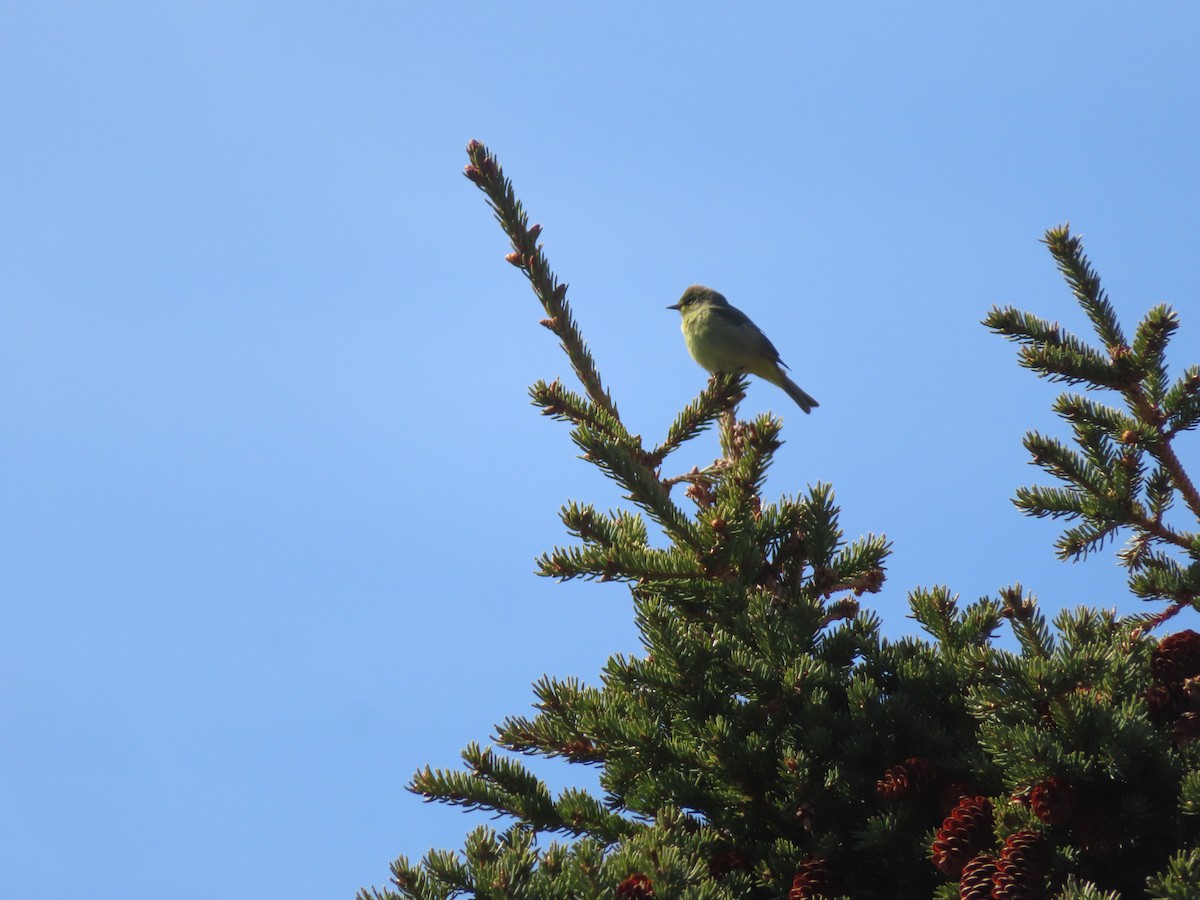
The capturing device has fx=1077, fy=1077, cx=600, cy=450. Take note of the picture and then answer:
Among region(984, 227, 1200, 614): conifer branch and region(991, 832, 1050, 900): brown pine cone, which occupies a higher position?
region(984, 227, 1200, 614): conifer branch

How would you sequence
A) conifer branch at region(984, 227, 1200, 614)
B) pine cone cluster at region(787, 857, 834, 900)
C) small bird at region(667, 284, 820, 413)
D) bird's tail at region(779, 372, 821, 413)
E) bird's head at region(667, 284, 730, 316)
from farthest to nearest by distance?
1. bird's tail at region(779, 372, 821, 413)
2. bird's head at region(667, 284, 730, 316)
3. small bird at region(667, 284, 820, 413)
4. conifer branch at region(984, 227, 1200, 614)
5. pine cone cluster at region(787, 857, 834, 900)

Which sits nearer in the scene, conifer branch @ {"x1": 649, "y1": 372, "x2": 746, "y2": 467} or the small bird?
conifer branch @ {"x1": 649, "y1": 372, "x2": 746, "y2": 467}

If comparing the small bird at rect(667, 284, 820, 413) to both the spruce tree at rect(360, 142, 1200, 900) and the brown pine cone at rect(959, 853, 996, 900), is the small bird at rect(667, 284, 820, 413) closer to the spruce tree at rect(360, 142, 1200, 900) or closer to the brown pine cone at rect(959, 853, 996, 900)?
the spruce tree at rect(360, 142, 1200, 900)

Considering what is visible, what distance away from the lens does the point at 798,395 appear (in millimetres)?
10836

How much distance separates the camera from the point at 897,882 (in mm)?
2582

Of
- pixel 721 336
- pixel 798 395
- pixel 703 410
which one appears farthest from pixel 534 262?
pixel 798 395

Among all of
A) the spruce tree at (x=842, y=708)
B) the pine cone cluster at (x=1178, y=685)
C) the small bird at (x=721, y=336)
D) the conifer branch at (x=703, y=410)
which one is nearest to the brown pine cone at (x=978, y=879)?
the spruce tree at (x=842, y=708)

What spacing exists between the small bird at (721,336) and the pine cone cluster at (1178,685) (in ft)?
21.0

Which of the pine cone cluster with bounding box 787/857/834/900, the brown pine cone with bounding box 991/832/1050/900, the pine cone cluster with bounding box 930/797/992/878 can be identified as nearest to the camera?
the brown pine cone with bounding box 991/832/1050/900

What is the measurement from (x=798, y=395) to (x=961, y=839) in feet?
28.5

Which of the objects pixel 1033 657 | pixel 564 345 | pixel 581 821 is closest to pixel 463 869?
pixel 581 821

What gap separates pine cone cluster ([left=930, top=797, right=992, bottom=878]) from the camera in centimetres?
233

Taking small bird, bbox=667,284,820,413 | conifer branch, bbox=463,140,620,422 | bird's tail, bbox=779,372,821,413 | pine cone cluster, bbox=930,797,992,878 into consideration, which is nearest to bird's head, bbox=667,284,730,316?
small bird, bbox=667,284,820,413

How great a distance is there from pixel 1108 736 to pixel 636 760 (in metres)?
1.19
